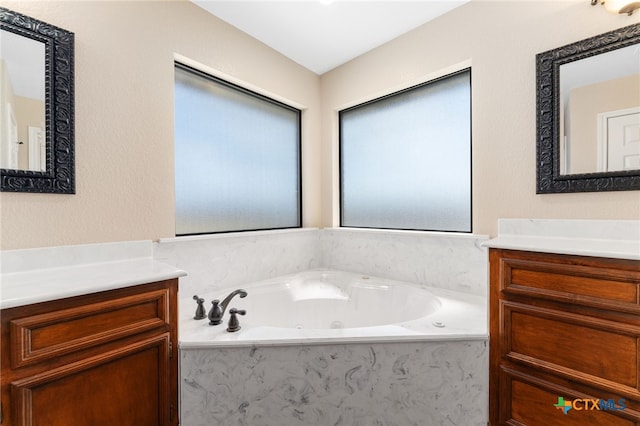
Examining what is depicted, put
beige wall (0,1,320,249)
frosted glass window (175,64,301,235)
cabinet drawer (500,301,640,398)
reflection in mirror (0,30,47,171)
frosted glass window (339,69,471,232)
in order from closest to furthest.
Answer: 1. cabinet drawer (500,301,640,398)
2. reflection in mirror (0,30,47,171)
3. beige wall (0,1,320,249)
4. frosted glass window (175,64,301,235)
5. frosted glass window (339,69,471,232)

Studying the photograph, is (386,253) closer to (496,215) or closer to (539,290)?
(496,215)

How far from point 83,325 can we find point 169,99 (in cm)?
135

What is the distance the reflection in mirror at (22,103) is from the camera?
1150mm

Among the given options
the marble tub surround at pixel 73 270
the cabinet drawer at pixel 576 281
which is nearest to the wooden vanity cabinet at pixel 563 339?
the cabinet drawer at pixel 576 281

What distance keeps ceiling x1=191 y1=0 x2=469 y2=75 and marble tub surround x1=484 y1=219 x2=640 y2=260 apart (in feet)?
5.12

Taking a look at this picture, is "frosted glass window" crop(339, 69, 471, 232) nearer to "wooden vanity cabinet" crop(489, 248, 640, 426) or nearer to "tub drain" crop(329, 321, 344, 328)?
"wooden vanity cabinet" crop(489, 248, 640, 426)

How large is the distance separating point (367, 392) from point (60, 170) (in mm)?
1806

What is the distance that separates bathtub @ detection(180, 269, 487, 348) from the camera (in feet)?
4.20

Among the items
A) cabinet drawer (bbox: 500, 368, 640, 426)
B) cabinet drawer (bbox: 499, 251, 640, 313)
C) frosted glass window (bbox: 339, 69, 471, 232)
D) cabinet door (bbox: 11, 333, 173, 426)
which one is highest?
frosted glass window (bbox: 339, 69, 471, 232)

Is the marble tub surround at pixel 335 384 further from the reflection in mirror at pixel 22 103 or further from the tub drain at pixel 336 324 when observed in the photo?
the reflection in mirror at pixel 22 103

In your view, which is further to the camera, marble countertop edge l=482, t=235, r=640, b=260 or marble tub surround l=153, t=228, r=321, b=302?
marble tub surround l=153, t=228, r=321, b=302

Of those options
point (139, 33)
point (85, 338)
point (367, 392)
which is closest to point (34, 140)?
point (139, 33)

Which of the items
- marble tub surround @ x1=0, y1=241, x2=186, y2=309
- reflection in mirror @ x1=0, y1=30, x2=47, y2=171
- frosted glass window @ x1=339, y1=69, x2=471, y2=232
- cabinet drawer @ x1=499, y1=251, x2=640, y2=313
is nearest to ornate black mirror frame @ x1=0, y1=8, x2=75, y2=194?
reflection in mirror @ x1=0, y1=30, x2=47, y2=171

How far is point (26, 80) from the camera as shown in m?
1.20
